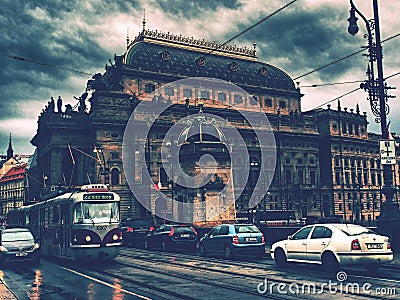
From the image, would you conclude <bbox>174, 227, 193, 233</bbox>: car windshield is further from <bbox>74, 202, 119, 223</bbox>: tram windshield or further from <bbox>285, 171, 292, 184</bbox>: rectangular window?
<bbox>285, 171, 292, 184</bbox>: rectangular window

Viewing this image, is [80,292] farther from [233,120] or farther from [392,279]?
[233,120]

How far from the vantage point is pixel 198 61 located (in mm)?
80438

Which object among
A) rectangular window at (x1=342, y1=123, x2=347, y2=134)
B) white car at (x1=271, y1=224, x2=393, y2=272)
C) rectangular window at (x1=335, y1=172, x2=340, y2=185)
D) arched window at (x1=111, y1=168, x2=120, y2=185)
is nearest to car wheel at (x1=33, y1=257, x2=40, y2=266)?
white car at (x1=271, y1=224, x2=393, y2=272)

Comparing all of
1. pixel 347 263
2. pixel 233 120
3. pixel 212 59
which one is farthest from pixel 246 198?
pixel 347 263

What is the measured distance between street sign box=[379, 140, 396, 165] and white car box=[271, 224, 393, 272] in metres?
4.39

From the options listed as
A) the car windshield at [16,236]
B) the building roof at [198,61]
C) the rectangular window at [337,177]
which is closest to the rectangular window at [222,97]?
the building roof at [198,61]

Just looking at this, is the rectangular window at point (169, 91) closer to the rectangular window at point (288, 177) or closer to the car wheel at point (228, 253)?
the rectangular window at point (288, 177)

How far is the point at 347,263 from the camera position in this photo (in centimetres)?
1456

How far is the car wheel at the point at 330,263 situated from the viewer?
14.9m

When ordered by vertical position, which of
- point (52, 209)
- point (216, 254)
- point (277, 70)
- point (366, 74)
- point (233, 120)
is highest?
point (277, 70)

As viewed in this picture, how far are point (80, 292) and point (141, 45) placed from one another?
227ft

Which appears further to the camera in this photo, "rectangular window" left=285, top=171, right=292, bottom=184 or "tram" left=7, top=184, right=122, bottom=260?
"rectangular window" left=285, top=171, right=292, bottom=184

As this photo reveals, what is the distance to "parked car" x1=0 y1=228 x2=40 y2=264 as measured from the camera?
20.8 meters

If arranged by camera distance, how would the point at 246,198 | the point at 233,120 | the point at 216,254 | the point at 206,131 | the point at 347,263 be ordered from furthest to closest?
the point at 233,120, the point at 246,198, the point at 206,131, the point at 216,254, the point at 347,263
